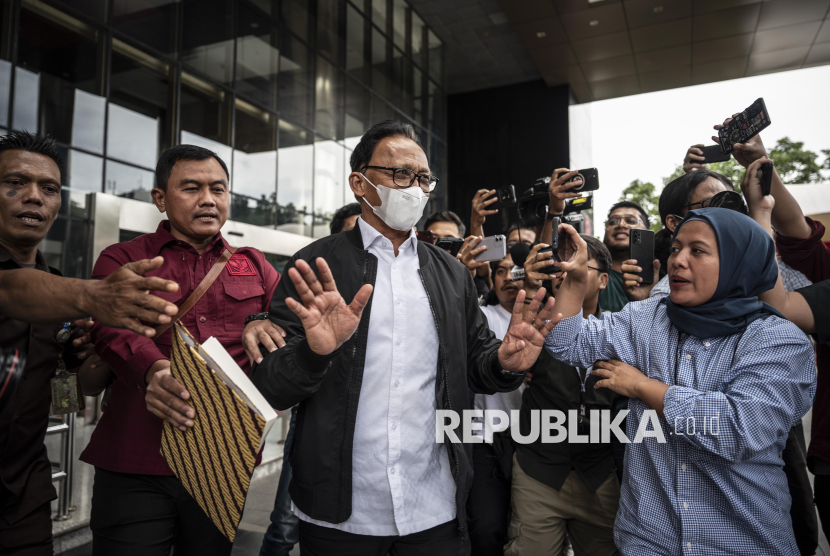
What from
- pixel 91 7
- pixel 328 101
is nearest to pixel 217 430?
pixel 91 7

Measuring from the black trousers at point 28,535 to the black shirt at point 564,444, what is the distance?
190cm

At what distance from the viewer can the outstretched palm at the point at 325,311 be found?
1.41 metres

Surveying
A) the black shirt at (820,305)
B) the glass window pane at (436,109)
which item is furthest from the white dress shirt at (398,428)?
the glass window pane at (436,109)

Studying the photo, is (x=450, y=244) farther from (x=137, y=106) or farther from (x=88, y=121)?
(x=137, y=106)

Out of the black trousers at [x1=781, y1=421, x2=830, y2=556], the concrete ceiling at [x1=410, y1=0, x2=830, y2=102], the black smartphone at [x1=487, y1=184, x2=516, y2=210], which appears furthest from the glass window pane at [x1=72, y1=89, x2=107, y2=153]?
the concrete ceiling at [x1=410, y1=0, x2=830, y2=102]

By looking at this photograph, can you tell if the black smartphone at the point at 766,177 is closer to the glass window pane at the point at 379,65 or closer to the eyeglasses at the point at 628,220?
the eyeglasses at the point at 628,220

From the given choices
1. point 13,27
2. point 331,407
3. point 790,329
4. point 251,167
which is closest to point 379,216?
point 331,407

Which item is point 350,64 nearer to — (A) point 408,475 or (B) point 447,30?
(B) point 447,30

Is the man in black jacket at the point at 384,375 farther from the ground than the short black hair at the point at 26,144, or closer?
closer

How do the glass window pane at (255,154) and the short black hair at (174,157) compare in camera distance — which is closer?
the short black hair at (174,157)

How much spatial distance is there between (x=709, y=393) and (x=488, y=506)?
141cm

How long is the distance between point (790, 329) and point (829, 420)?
77cm

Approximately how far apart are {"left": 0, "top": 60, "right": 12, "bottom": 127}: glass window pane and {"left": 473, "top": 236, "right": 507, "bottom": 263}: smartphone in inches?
233

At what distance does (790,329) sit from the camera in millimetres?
1618
